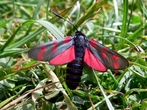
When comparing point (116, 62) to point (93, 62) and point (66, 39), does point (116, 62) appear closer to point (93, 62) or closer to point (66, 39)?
point (93, 62)

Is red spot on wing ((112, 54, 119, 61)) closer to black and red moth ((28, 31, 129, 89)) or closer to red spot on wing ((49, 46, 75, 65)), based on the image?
black and red moth ((28, 31, 129, 89))

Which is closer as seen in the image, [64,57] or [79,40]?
[64,57]

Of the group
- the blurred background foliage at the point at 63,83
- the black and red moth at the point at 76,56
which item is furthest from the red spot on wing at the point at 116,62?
the blurred background foliage at the point at 63,83

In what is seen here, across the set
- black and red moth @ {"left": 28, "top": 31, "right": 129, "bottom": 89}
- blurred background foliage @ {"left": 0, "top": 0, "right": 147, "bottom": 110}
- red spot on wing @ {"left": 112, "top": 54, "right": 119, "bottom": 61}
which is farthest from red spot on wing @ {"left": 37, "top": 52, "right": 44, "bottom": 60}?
red spot on wing @ {"left": 112, "top": 54, "right": 119, "bottom": 61}

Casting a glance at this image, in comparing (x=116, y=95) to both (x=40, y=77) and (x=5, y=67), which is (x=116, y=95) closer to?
(x=40, y=77)

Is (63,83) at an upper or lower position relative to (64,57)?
lower

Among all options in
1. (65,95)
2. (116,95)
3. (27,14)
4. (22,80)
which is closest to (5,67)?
(22,80)

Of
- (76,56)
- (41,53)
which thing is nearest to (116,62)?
(76,56)
